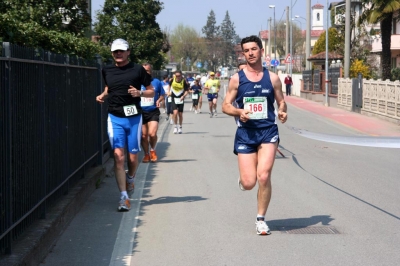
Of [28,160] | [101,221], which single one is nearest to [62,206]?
[101,221]

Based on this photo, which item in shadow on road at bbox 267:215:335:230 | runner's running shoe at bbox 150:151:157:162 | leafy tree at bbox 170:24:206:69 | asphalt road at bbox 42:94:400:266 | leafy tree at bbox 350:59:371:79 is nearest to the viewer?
asphalt road at bbox 42:94:400:266

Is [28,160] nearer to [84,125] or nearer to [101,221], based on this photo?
[101,221]

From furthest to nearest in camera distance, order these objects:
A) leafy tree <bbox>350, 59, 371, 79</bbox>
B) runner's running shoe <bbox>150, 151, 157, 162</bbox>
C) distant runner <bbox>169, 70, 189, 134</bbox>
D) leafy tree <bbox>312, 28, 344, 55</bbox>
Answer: leafy tree <bbox>312, 28, 344, 55</bbox> → leafy tree <bbox>350, 59, 371, 79</bbox> → distant runner <bbox>169, 70, 189, 134</bbox> → runner's running shoe <bbox>150, 151, 157, 162</bbox>

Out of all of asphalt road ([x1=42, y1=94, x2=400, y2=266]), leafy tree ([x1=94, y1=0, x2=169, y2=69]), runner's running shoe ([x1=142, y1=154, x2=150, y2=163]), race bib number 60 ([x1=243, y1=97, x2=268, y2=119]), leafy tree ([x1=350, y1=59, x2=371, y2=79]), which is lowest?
asphalt road ([x1=42, y1=94, x2=400, y2=266])

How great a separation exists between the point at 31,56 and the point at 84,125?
3679 millimetres

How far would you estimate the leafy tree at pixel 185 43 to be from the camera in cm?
13714

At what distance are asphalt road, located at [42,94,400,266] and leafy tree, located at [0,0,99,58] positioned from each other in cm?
219

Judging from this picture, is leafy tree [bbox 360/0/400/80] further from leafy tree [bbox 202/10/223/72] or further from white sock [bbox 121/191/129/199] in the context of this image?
leafy tree [bbox 202/10/223/72]

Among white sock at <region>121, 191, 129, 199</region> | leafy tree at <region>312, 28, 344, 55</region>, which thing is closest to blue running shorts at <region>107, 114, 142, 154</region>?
white sock at <region>121, 191, 129, 199</region>

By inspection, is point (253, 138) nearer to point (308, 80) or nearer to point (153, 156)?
point (153, 156)

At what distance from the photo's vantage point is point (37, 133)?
24.1 feet

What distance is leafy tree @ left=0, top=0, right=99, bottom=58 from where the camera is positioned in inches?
378

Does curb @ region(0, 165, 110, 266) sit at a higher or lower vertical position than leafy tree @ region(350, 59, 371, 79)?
lower

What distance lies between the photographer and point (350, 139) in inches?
247
